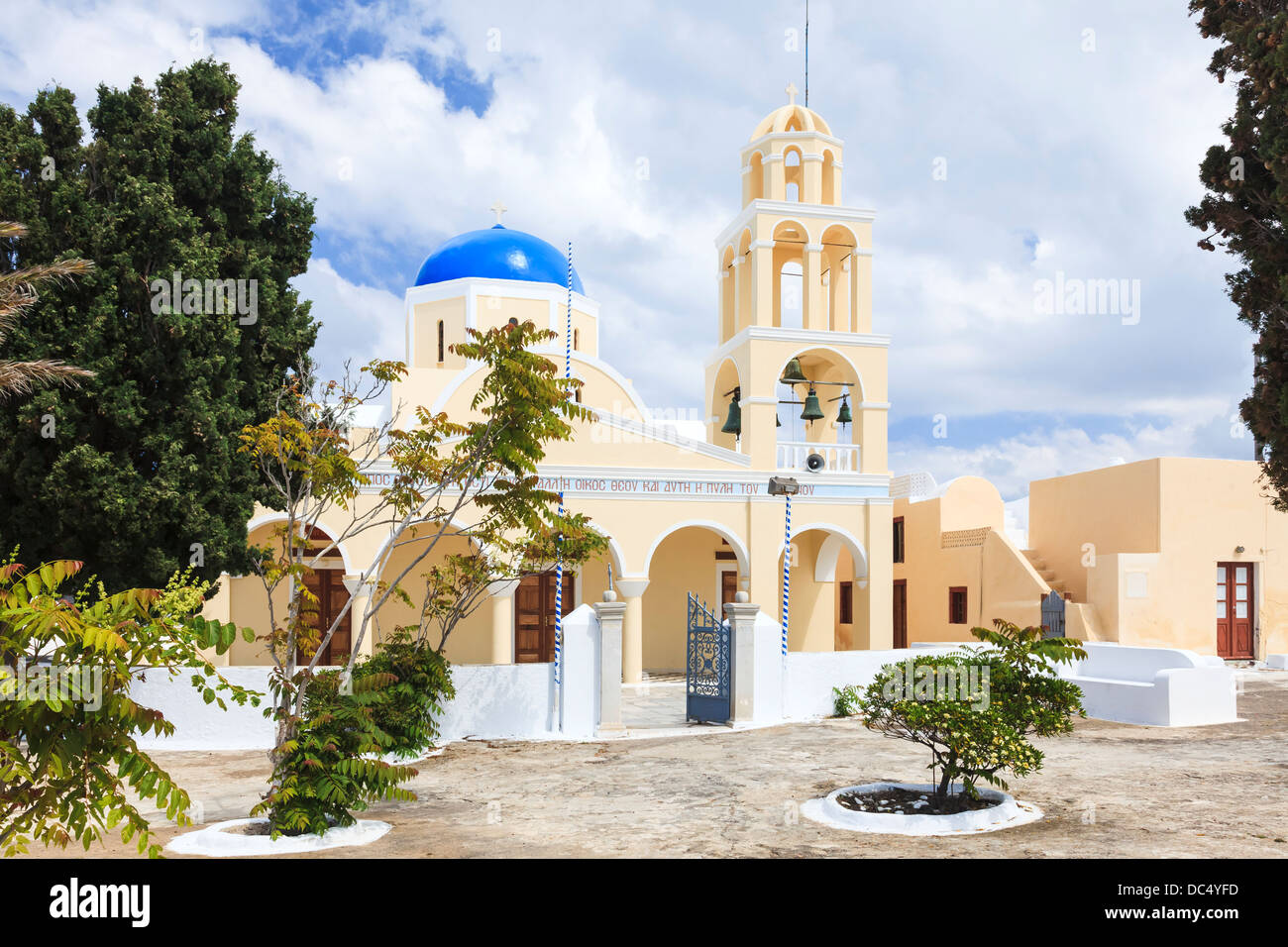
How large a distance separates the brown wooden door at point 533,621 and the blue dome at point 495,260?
755 cm

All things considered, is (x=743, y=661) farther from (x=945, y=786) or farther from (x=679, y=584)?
(x=679, y=584)

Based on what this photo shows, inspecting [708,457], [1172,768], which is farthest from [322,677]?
[708,457]

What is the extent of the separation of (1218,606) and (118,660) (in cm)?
2149

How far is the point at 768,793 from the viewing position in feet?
30.7

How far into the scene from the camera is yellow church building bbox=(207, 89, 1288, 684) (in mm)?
18172

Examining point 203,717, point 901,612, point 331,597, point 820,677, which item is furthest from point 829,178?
point 203,717

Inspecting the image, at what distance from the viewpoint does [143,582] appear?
1281cm

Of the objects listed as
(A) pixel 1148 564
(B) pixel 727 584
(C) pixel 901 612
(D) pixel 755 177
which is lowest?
(C) pixel 901 612

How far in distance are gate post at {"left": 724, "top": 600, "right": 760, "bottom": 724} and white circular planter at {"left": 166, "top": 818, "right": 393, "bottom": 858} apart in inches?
256

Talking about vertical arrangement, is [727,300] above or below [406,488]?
above

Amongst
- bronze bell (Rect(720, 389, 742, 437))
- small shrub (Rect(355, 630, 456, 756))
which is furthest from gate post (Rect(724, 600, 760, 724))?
bronze bell (Rect(720, 389, 742, 437))

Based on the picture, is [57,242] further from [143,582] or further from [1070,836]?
[1070,836]

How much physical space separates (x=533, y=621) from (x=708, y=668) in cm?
638

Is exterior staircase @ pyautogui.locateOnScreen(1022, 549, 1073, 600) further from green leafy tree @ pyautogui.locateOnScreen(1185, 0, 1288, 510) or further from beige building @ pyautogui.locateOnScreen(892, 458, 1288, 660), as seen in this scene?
green leafy tree @ pyautogui.locateOnScreen(1185, 0, 1288, 510)
